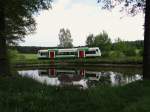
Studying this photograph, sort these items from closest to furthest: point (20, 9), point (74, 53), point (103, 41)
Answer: point (20, 9) < point (74, 53) < point (103, 41)

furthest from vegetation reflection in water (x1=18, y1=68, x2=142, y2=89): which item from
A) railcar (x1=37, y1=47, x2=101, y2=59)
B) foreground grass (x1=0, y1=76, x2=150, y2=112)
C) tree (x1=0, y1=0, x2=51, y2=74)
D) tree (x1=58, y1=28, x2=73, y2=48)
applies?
tree (x1=58, y1=28, x2=73, y2=48)

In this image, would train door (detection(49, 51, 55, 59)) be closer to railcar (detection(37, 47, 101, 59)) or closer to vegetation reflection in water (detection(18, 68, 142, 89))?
railcar (detection(37, 47, 101, 59))

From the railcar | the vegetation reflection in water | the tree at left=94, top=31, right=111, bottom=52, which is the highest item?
the tree at left=94, top=31, right=111, bottom=52

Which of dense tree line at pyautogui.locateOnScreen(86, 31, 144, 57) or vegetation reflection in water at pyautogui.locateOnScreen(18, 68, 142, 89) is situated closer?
vegetation reflection in water at pyautogui.locateOnScreen(18, 68, 142, 89)

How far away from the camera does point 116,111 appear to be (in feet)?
26.1

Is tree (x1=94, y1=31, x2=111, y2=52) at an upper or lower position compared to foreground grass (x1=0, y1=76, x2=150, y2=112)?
upper

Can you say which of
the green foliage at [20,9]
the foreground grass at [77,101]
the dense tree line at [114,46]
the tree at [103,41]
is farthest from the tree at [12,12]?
the tree at [103,41]

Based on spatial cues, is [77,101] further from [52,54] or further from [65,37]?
[65,37]

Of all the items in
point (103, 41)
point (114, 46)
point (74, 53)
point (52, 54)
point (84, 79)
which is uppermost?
point (103, 41)

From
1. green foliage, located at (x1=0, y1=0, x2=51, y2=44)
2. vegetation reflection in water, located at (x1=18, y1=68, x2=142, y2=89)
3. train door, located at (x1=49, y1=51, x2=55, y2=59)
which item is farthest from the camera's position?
train door, located at (x1=49, y1=51, x2=55, y2=59)

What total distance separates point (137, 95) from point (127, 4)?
6.41 m

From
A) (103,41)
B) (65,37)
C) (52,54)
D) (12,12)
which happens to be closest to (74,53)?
(52,54)

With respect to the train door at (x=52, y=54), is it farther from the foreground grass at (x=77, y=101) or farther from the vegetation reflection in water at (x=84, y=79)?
the foreground grass at (x=77, y=101)

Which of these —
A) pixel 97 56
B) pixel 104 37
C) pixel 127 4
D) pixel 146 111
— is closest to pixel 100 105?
pixel 146 111
